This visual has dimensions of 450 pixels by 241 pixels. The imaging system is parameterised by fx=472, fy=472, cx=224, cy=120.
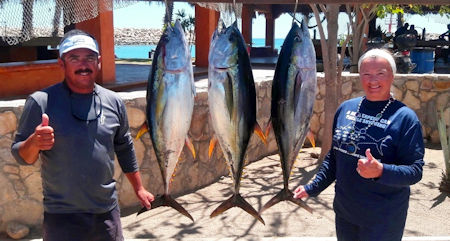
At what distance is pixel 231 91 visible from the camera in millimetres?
2209

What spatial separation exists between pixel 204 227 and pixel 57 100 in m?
2.88

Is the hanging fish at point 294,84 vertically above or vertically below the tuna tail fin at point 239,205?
above

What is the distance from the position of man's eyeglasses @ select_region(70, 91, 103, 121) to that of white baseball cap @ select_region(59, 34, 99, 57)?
0.74ft

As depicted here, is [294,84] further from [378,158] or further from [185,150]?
[185,150]

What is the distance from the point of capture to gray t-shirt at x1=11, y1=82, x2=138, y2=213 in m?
2.22

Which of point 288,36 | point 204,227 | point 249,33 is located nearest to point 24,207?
point 204,227

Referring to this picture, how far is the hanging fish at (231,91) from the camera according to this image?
2.17 metres

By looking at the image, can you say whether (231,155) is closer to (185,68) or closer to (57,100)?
(185,68)

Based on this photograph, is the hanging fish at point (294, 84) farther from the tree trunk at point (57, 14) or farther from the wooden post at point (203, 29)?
the wooden post at point (203, 29)

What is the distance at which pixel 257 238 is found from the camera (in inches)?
172

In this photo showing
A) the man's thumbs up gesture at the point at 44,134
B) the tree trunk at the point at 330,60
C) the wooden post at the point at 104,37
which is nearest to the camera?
the man's thumbs up gesture at the point at 44,134

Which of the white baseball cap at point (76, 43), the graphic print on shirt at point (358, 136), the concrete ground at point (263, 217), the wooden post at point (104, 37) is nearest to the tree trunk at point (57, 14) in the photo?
the wooden post at point (104, 37)

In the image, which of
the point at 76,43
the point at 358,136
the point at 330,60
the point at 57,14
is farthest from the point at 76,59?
the point at 330,60

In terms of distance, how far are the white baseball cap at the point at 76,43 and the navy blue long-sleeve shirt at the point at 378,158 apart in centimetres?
130
